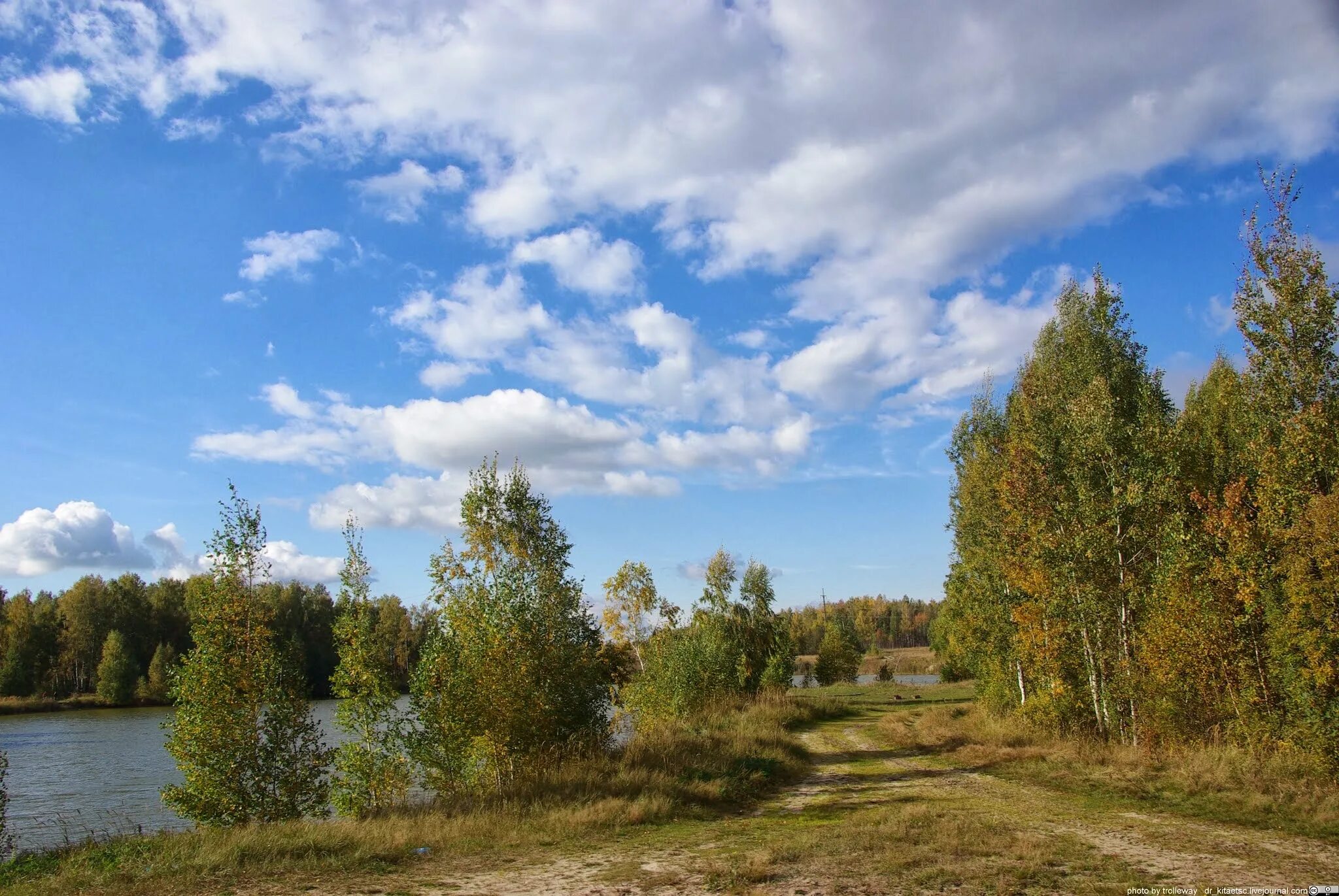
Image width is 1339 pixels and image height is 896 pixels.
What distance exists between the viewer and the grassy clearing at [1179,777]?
1323cm

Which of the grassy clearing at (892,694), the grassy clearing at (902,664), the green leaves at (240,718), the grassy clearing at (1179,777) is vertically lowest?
the grassy clearing at (902,664)

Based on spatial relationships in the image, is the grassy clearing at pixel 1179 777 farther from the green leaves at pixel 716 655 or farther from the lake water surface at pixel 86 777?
the lake water surface at pixel 86 777

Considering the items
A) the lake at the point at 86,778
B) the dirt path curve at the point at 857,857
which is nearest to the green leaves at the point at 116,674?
the lake at the point at 86,778

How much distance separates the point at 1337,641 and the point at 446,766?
19.6 meters

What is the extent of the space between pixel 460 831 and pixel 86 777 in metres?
28.1

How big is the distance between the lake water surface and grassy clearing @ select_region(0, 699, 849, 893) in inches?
112

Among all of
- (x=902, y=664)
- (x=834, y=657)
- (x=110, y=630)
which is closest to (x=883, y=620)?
(x=902, y=664)

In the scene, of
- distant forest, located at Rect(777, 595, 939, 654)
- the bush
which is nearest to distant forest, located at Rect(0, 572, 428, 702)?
the bush

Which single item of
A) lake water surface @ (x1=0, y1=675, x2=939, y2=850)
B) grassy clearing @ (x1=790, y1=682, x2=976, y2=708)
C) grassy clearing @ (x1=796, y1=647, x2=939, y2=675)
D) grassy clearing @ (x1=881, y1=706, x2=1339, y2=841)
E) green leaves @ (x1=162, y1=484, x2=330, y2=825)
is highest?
green leaves @ (x1=162, y1=484, x2=330, y2=825)

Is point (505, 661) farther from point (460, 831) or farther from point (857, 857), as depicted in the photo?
point (857, 857)

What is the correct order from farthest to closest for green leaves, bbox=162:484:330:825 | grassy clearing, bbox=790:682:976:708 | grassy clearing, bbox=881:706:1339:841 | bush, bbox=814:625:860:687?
bush, bbox=814:625:860:687 < grassy clearing, bbox=790:682:976:708 < green leaves, bbox=162:484:330:825 < grassy clearing, bbox=881:706:1339:841

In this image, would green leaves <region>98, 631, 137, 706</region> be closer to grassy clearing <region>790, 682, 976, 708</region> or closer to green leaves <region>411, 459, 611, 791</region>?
grassy clearing <region>790, 682, 976, 708</region>

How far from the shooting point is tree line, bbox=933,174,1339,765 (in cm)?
1584

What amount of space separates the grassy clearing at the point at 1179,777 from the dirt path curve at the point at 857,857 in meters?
0.86
